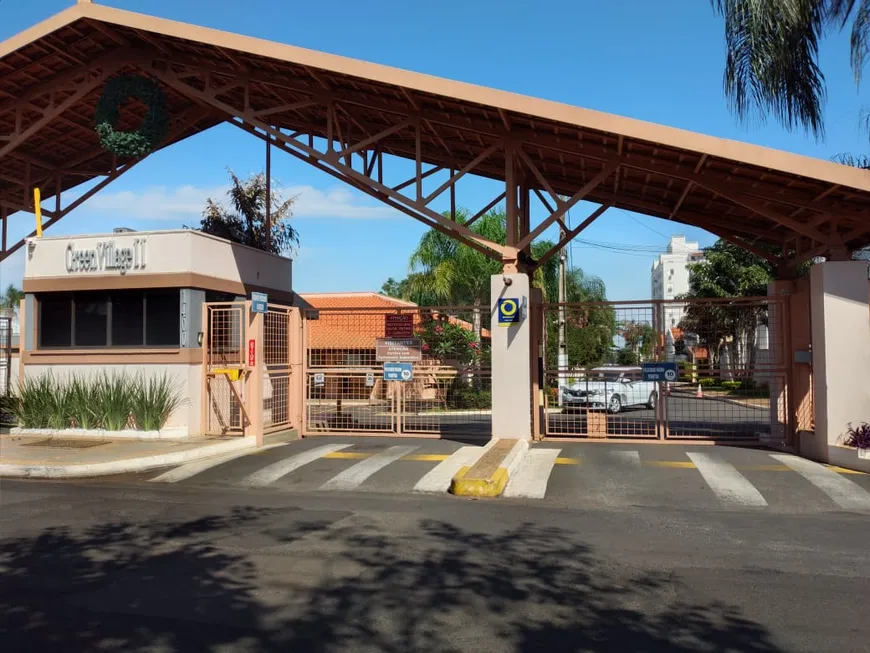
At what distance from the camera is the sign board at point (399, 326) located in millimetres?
14250

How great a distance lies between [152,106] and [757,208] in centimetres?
1159

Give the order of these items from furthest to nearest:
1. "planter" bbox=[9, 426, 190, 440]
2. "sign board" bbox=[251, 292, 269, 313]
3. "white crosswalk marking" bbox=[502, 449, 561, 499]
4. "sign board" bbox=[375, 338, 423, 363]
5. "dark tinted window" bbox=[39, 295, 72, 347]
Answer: "dark tinted window" bbox=[39, 295, 72, 347], "sign board" bbox=[375, 338, 423, 363], "planter" bbox=[9, 426, 190, 440], "sign board" bbox=[251, 292, 269, 313], "white crosswalk marking" bbox=[502, 449, 561, 499]

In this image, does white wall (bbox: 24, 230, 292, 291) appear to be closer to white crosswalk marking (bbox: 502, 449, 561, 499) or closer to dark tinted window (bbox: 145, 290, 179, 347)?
dark tinted window (bbox: 145, 290, 179, 347)

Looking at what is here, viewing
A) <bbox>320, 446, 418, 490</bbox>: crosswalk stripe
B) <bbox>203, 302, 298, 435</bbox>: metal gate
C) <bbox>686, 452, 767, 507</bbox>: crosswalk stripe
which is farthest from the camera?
<bbox>203, 302, 298, 435</bbox>: metal gate

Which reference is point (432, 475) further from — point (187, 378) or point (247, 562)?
point (187, 378)

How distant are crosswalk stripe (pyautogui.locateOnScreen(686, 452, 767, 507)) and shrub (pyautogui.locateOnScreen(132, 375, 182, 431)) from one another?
9.42 metres

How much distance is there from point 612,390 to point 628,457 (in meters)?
3.67

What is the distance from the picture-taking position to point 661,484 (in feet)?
32.7

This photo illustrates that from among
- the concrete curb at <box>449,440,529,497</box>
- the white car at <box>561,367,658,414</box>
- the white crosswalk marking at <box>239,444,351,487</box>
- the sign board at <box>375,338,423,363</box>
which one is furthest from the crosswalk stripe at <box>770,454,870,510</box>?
the white crosswalk marking at <box>239,444,351,487</box>

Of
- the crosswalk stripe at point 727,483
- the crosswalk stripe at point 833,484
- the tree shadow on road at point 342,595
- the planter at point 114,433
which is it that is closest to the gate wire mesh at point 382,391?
the planter at point 114,433

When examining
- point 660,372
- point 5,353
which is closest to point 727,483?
point 660,372

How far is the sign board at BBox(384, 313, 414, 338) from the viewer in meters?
14.2

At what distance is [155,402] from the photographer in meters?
14.1

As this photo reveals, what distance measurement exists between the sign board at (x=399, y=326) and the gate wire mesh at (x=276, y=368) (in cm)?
214
